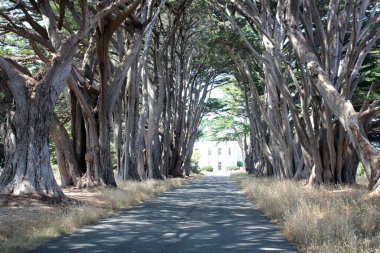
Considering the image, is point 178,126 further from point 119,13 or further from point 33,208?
point 33,208

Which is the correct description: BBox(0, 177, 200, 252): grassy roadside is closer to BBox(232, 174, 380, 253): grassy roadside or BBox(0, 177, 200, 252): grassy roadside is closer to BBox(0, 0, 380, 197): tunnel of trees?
BBox(0, 0, 380, 197): tunnel of trees

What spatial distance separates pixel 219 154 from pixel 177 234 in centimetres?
11090

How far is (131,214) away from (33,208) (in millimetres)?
2535

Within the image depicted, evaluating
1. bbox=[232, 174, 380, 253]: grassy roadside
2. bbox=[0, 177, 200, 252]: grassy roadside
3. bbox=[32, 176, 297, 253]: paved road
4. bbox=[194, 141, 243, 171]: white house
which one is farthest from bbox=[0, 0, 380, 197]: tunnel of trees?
bbox=[194, 141, 243, 171]: white house

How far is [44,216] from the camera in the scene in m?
10.0

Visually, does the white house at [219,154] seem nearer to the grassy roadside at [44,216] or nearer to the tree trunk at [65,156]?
the tree trunk at [65,156]

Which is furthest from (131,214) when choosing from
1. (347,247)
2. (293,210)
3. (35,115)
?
(347,247)

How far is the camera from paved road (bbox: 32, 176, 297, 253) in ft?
26.1

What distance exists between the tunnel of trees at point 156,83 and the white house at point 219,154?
84953 mm

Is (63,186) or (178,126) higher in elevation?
(178,126)

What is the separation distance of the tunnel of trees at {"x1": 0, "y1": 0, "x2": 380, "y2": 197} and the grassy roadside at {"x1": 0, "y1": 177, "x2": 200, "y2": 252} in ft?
2.78

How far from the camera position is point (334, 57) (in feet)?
53.1

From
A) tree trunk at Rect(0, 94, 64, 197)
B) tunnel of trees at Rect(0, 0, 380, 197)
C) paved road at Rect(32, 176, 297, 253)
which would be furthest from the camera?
tunnel of trees at Rect(0, 0, 380, 197)

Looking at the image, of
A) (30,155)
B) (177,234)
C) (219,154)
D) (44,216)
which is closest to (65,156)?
(30,155)
